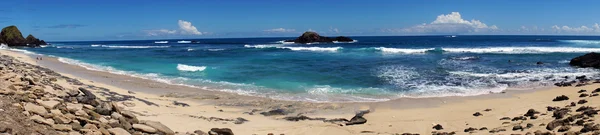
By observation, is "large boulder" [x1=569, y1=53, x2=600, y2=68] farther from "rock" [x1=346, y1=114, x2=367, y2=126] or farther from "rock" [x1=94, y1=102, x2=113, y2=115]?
"rock" [x1=94, y1=102, x2=113, y2=115]

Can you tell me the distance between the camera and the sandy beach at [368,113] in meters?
7.81

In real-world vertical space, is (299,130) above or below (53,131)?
below

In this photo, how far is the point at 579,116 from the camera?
23.7ft

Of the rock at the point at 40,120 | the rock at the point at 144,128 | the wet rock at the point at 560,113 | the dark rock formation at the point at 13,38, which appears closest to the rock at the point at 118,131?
the rock at the point at 144,128

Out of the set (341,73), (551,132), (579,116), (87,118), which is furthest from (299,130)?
(341,73)

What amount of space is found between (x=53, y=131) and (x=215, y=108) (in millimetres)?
5801

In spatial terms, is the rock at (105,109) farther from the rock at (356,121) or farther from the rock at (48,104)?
the rock at (356,121)

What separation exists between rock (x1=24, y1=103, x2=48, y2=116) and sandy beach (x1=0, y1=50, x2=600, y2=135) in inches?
85.6

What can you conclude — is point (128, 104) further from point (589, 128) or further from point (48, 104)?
point (589, 128)

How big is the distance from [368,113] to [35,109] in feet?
23.0

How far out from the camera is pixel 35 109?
5348 mm

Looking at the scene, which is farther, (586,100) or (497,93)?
(497,93)

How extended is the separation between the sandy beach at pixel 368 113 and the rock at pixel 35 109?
2173 millimetres

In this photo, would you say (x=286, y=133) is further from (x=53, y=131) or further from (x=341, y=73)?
(x=341, y=73)
